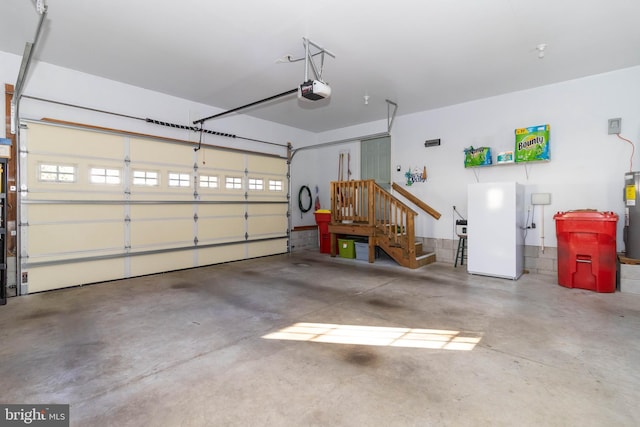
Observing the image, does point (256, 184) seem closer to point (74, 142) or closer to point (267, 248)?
point (267, 248)

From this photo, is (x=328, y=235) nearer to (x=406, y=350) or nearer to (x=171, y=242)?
(x=171, y=242)

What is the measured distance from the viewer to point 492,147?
6523 mm

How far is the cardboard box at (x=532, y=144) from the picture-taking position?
5.76 m

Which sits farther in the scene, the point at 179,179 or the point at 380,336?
the point at 179,179

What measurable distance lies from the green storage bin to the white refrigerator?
8.89 ft

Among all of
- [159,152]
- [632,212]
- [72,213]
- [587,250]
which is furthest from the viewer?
[159,152]

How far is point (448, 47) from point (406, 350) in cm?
420

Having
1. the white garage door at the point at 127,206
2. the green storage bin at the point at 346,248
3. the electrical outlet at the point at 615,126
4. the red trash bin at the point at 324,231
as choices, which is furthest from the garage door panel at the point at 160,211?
the electrical outlet at the point at 615,126

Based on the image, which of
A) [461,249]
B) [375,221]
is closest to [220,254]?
[375,221]

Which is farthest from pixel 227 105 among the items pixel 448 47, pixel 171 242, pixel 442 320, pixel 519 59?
pixel 442 320

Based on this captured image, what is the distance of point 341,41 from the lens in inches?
169

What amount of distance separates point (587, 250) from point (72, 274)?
8.44 metres

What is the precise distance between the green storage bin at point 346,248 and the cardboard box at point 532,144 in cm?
397

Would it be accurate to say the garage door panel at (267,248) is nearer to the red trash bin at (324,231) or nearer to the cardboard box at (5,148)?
the red trash bin at (324,231)
